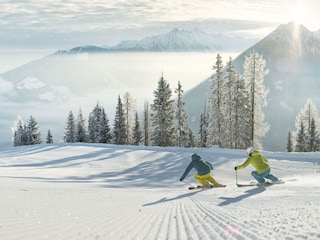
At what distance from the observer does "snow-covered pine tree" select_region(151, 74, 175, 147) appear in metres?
51.5

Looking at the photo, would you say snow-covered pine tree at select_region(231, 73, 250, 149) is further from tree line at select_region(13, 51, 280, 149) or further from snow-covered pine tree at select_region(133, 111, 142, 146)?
snow-covered pine tree at select_region(133, 111, 142, 146)

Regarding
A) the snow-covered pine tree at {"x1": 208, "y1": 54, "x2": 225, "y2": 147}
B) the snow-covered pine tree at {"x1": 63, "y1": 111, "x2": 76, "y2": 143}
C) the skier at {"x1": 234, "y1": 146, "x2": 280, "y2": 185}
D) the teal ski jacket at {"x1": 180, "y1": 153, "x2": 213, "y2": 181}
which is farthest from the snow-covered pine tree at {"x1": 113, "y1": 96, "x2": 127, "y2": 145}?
the skier at {"x1": 234, "y1": 146, "x2": 280, "y2": 185}

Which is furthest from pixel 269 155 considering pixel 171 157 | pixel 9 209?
pixel 9 209

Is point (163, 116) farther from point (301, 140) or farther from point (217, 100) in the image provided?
point (301, 140)

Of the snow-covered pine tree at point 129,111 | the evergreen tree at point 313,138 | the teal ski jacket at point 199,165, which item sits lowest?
the teal ski jacket at point 199,165

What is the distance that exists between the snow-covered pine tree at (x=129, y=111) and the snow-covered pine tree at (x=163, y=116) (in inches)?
438

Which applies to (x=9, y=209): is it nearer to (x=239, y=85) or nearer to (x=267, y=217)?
(x=267, y=217)

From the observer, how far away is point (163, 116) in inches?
2032

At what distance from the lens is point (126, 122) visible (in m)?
63.4

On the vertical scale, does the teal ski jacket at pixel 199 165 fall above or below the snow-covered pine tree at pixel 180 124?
below

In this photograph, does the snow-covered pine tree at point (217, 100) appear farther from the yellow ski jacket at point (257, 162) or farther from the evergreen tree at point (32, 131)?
the evergreen tree at point (32, 131)

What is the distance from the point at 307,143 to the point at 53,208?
58.1 m

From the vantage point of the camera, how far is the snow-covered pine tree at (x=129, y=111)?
63.0m

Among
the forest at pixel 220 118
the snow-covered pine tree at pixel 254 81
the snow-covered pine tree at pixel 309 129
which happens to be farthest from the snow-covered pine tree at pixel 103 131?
the snow-covered pine tree at pixel 309 129
